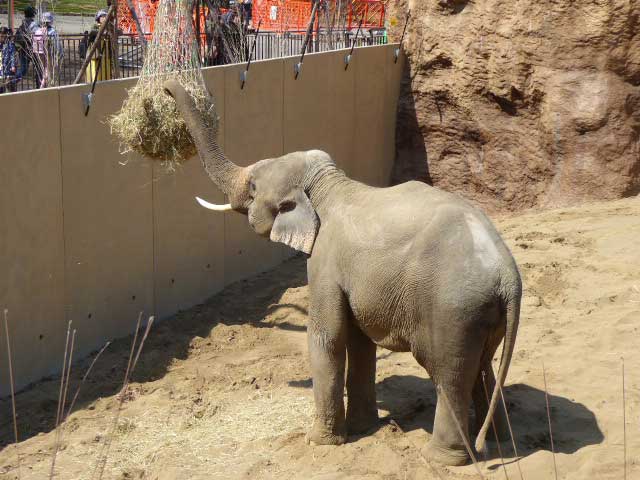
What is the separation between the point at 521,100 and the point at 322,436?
8.07 meters

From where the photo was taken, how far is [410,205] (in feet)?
18.4

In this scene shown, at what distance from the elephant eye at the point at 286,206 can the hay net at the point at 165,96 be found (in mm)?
1364

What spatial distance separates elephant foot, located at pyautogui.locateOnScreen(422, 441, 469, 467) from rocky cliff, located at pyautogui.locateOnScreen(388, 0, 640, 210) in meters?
7.53

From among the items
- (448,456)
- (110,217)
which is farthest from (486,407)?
(110,217)

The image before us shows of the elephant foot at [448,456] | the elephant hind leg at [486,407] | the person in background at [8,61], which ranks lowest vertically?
the elephant foot at [448,456]

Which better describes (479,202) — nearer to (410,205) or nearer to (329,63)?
(329,63)

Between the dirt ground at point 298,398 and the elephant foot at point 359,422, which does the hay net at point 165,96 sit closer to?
the dirt ground at point 298,398

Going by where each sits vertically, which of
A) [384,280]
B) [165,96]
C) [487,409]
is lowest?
[487,409]

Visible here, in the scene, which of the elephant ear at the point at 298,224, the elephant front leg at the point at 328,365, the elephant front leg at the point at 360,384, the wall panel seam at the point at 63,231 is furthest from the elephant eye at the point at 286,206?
the wall panel seam at the point at 63,231

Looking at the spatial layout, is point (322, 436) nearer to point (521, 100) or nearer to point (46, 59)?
point (46, 59)

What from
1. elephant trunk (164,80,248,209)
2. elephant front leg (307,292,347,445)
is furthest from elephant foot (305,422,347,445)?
elephant trunk (164,80,248,209)

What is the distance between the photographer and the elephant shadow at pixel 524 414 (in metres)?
6.11

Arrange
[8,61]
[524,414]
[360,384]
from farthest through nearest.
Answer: [8,61], [524,414], [360,384]

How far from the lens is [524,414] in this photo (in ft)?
21.5
